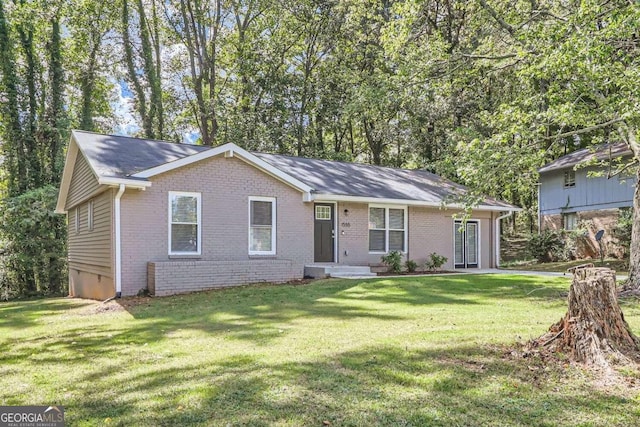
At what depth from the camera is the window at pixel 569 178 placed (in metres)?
22.5

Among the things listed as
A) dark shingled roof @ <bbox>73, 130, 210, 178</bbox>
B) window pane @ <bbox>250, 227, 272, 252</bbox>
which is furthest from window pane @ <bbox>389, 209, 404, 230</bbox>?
dark shingled roof @ <bbox>73, 130, 210, 178</bbox>

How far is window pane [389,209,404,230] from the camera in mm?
15500

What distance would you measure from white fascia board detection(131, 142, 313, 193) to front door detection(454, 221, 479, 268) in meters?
6.68

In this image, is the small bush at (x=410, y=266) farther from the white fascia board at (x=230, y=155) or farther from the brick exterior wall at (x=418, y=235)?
the white fascia board at (x=230, y=155)

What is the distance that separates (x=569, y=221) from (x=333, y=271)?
598 inches

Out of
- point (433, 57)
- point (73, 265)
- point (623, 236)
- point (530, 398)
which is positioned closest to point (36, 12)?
point (73, 265)

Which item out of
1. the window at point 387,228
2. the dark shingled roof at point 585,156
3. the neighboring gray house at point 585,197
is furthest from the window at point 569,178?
the window at point 387,228

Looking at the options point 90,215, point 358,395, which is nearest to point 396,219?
point 90,215

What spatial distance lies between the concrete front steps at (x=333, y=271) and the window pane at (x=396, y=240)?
1.75 meters

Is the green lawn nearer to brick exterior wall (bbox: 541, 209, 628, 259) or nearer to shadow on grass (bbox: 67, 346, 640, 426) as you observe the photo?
shadow on grass (bbox: 67, 346, 640, 426)

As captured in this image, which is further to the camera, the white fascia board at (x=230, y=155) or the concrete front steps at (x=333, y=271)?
the concrete front steps at (x=333, y=271)

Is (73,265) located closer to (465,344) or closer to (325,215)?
(325,215)

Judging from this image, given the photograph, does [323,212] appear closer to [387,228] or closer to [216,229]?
[387,228]

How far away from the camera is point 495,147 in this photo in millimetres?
9797
